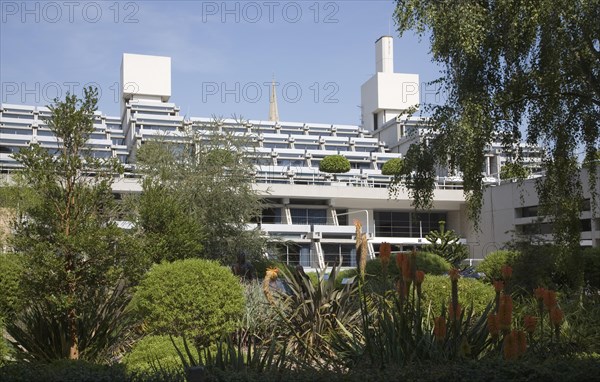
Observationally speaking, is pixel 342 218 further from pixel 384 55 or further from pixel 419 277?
pixel 419 277

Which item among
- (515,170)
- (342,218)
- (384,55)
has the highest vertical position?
(384,55)

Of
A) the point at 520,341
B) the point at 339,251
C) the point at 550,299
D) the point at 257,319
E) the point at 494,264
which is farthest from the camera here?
the point at 339,251

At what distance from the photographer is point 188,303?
39.8ft

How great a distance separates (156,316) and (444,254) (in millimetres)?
26838

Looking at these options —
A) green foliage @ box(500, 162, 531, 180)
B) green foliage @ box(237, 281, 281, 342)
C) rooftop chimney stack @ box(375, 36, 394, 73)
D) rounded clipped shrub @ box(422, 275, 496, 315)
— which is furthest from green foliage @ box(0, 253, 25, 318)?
rooftop chimney stack @ box(375, 36, 394, 73)

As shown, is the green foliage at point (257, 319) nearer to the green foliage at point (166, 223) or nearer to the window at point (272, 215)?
the green foliage at point (166, 223)

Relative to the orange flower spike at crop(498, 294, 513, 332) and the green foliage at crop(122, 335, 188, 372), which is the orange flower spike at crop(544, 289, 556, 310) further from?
the green foliage at crop(122, 335, 188, 372)

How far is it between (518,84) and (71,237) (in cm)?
902

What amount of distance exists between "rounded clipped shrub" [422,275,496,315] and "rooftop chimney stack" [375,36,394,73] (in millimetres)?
87470

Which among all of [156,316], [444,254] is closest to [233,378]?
[156,316]

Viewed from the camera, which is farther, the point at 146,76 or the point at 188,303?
the point at 146,76

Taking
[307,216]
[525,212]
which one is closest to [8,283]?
[525,212]

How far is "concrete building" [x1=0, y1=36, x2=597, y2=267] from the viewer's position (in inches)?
1972

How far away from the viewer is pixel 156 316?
40.0 ft
